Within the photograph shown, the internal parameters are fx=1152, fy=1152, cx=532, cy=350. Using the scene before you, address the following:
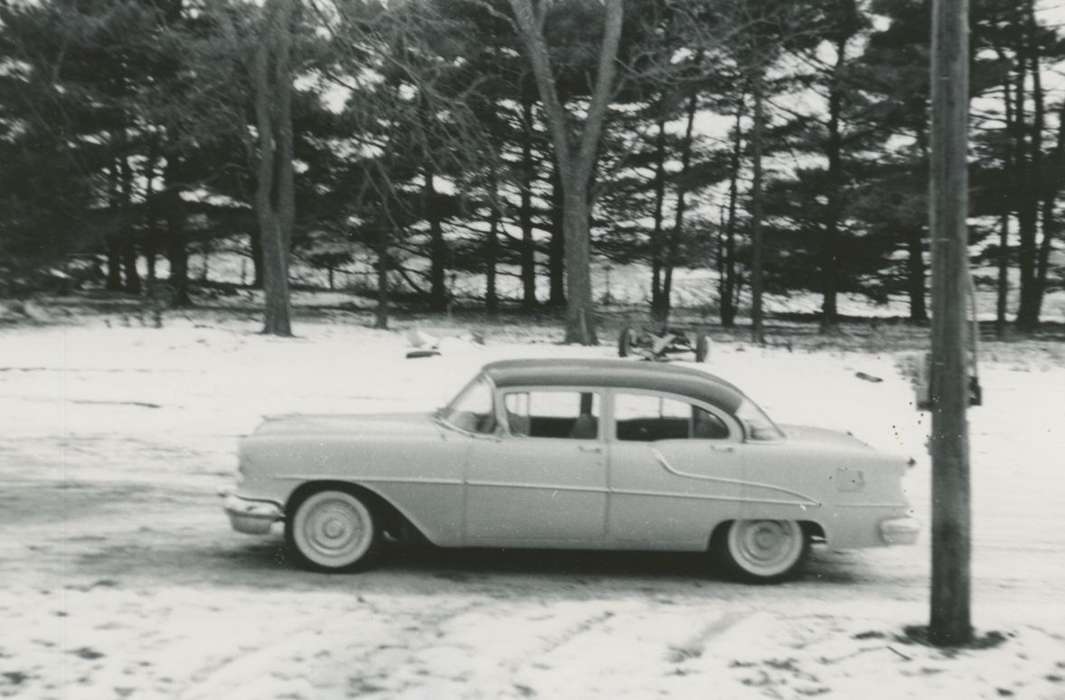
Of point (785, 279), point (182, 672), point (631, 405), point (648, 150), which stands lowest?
point (182, 672)

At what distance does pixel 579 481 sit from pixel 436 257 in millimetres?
32143

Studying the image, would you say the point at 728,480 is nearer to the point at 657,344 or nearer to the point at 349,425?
the point at 349,425

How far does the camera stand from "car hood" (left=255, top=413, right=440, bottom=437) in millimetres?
7720

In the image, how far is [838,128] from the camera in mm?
36031

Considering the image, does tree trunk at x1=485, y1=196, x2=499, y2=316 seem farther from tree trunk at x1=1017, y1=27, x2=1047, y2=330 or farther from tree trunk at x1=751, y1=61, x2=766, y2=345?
tree trunk at x1=1017, y1=27, x2=1047, y2=330

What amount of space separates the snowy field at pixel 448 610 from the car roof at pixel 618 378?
4.07 ft

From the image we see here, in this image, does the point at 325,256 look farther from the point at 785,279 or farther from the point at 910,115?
the point at 910,115

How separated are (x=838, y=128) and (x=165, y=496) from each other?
3022 centimetres

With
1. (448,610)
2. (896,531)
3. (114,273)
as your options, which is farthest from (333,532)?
(114,273)

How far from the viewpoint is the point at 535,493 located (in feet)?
24.5

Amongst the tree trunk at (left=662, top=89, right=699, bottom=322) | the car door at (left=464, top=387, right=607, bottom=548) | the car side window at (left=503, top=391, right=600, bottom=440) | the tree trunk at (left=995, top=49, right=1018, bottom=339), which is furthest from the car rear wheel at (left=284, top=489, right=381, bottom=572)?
the tree trunk at (left=662, top=89, right=699, bottom=322)

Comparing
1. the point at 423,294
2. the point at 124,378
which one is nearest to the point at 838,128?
the point at 423,294

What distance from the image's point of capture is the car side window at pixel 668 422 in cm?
769

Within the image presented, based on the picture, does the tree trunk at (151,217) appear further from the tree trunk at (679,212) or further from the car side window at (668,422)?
the car side window at (668,422)
